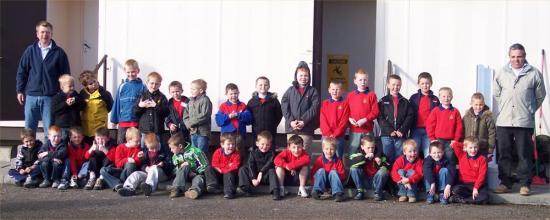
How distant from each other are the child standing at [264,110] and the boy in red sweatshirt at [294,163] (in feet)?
1.49

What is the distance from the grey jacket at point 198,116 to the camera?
26.2 ft

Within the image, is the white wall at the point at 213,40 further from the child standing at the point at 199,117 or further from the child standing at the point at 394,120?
the child standing at the point at 394,120

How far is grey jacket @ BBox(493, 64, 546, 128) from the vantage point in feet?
24.2

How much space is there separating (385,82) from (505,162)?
2.19 m

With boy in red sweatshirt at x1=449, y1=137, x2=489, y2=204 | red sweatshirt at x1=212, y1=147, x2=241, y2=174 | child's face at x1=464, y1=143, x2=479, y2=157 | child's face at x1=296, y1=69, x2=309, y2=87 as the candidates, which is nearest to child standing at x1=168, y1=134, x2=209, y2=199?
red sweatshirt at x1=212, y1=147, x2=241, y2=174

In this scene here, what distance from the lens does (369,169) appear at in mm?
7500

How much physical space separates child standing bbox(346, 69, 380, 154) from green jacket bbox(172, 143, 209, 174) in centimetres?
167

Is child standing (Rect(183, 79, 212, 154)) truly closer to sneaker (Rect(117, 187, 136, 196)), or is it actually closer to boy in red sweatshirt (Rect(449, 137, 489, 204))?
sneaker (Rect(117, 187, 136, 196))

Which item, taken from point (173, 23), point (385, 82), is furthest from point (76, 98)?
point (385, 82)

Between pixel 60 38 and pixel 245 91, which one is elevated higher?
pixel 60 38

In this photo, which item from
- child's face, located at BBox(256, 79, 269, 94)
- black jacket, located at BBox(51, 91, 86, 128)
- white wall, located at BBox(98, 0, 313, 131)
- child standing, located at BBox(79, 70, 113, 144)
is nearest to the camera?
child's face, located at BBox(256, 79, 269, 94)

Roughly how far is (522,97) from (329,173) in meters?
2.22

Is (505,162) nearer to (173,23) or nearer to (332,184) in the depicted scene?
(332,184)

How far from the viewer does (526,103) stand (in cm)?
740
